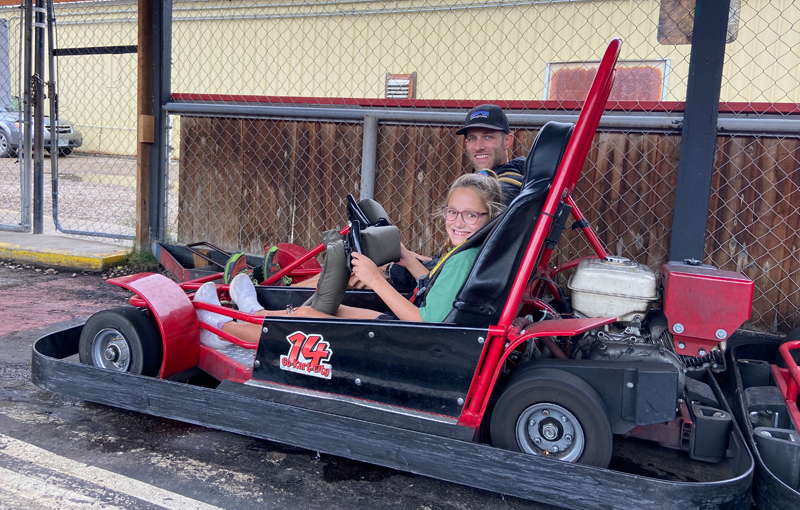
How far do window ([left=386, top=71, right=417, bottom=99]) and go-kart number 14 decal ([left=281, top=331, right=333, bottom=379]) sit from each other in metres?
8.28

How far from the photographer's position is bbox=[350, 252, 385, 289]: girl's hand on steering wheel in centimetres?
238

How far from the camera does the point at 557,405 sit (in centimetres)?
206

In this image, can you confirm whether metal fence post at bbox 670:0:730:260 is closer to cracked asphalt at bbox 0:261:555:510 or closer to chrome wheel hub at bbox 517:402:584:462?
chrome wheel hub at bbox 517:402:584:462

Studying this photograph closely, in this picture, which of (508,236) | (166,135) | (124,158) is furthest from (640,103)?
(124,158)

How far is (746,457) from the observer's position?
6.45 feet

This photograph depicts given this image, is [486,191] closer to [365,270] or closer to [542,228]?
[542,228]

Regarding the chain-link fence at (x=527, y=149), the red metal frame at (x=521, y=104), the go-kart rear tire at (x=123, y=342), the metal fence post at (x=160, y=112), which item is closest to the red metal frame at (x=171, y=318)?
the go-kart rear tire at (x=123, y=342)

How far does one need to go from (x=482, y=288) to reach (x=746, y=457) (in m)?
0.97

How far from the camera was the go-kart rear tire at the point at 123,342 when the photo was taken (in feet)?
8.45

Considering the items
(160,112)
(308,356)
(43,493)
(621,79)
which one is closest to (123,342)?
(43,493)

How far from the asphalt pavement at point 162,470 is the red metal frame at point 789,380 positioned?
3.52 feet

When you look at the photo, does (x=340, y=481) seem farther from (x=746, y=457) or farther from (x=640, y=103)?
(x=640, y=103)

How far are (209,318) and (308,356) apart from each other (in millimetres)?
652

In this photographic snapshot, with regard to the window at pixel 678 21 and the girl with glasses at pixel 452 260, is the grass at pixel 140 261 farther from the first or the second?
the window at pixel 678 21
